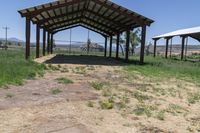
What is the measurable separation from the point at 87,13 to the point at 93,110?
2127cm

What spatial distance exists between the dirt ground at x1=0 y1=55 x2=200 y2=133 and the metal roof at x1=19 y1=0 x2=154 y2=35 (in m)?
9.95

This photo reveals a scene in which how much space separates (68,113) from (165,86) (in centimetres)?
576

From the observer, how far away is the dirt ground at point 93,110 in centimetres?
604

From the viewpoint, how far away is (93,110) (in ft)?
24.0

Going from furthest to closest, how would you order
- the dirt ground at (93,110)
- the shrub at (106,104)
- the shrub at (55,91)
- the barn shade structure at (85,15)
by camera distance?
the barn shade structure at (85,15) → the shrub at (55,91) → the shrub at (106,104) → the dirt ground at (93,110)

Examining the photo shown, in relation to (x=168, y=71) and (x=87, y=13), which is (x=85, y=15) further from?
(x=168, y=71)

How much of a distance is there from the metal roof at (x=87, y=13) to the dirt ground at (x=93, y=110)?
32.6 feet

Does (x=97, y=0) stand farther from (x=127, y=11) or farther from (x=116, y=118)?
(x=116, y=118)

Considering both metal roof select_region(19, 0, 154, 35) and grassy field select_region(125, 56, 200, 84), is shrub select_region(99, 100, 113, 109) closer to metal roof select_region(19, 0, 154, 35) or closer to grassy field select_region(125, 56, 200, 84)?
grassy field select_region(125, 56, 200, 84)

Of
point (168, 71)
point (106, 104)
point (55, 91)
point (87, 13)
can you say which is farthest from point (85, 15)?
point (106, 104)

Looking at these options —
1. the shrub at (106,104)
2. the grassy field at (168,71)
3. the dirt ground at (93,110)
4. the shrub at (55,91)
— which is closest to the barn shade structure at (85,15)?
the grassy field at (168,71)

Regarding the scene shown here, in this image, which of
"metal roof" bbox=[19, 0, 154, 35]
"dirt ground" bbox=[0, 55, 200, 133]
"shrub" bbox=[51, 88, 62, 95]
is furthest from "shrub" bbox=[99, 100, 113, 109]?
"metal roof" bbox=[19, 0, 154, 35]

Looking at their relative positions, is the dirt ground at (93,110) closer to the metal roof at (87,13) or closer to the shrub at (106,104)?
the shrub at (106,104)

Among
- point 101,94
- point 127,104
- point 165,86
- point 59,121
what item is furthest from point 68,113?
point 165,86
